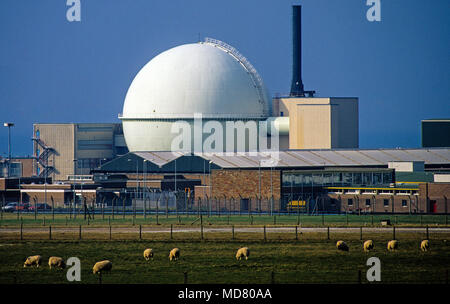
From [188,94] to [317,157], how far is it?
53.8ft

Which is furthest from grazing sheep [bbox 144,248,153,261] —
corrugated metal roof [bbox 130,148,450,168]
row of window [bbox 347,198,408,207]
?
corrugated metal roof [bbox 130,148,450,168]

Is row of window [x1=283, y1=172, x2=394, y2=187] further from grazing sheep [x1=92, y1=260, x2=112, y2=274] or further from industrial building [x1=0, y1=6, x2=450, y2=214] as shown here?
grazing sheep [x1=92, y1=260, x2=112, y2=274]

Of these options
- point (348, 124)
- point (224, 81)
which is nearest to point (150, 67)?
point (224, 81)

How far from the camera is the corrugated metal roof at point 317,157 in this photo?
78375 millimetres

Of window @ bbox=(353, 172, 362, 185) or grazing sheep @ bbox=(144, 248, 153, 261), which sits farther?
window @ bbox=(353, 172, 362, 185)

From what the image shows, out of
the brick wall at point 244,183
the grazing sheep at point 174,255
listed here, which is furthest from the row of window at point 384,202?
the grazing sheep at point 174,255

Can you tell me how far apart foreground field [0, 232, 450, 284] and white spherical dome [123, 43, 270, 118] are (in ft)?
162

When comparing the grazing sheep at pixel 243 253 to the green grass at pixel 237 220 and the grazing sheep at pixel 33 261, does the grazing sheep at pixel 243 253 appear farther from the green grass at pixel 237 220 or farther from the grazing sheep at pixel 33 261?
the green grass at pixel 237 220

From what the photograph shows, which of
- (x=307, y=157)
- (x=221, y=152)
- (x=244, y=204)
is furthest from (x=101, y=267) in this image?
(x=221, y=152)

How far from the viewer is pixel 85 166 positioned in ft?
330

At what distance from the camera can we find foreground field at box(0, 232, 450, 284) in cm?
2892

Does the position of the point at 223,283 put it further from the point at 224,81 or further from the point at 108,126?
the point at 108,126

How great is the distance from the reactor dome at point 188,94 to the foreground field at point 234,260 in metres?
49.3
